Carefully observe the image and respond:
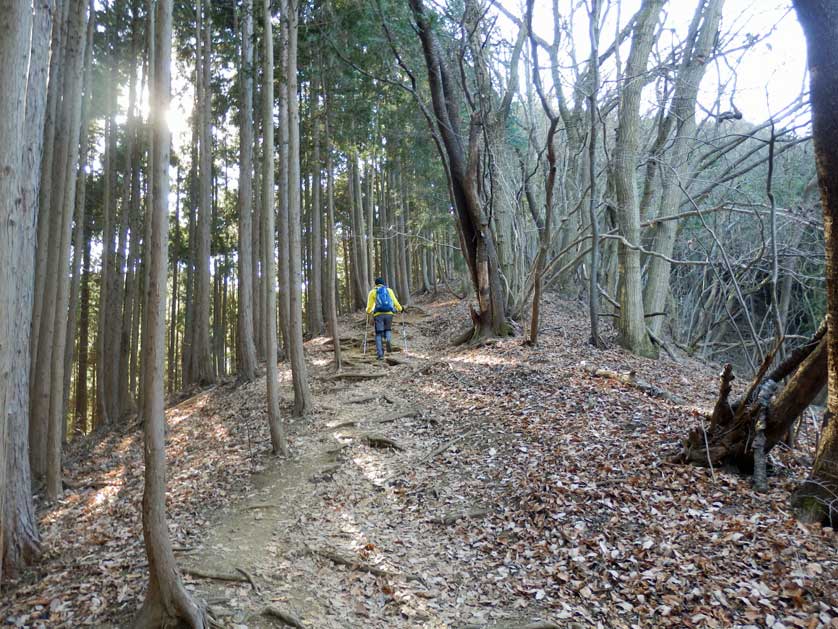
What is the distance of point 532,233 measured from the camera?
67.4 feet

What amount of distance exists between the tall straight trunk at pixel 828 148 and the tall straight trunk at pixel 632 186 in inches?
279

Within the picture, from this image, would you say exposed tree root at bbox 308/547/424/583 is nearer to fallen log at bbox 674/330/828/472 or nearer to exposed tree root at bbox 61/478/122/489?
fallen log at bbox 674/330/828/472

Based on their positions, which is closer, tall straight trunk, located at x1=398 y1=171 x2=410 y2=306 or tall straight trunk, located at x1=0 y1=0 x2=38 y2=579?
tall straight trunk, located at x1=0 y1=0 x2=38 y2=579

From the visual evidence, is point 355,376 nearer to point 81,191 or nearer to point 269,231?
point 269,231

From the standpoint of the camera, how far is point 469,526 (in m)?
5.89

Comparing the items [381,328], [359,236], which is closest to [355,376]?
[381,328]

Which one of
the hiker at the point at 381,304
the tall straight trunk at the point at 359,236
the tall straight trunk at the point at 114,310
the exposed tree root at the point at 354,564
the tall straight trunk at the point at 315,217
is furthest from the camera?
the tall straight trunk at the point at 359,236

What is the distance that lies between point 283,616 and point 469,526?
2.32 m

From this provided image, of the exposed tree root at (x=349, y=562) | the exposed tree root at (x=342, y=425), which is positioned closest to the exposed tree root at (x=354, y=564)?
the exposed tree root at (x=349, y=562)

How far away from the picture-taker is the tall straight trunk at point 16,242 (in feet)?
10.7

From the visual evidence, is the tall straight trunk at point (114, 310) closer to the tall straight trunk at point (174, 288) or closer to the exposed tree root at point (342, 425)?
the tall straight trunk at point (174, 288)

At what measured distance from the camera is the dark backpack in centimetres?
1353

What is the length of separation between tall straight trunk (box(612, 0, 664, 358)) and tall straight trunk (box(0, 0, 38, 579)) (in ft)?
33.8

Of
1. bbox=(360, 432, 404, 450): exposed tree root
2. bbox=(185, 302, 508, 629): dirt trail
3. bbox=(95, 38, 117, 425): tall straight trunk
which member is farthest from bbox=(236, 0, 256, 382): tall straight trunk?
bbox=(360, 432, 404, 450): exposed tree root
